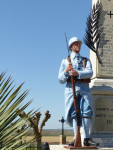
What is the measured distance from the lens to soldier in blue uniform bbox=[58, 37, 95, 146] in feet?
22.8

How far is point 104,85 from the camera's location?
7914mm

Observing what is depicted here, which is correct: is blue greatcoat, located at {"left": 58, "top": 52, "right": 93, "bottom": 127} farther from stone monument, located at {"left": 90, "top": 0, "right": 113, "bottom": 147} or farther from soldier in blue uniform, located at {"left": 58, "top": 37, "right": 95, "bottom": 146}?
stone monument, located at {"left": 90, "top": 0, "right": 113, "bottom": 147}

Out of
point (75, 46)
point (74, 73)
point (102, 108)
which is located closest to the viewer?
point (74, 73)

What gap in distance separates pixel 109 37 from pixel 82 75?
1.92m

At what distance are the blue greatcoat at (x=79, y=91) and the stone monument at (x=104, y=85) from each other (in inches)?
27.3

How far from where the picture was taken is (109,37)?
8414 mm

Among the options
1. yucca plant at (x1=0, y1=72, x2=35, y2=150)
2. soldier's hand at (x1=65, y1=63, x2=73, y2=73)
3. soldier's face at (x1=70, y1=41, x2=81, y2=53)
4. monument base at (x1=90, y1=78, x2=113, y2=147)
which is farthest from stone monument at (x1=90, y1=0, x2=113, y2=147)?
yucca plant at (x1=0, y1=72, x2=35, y2=150)

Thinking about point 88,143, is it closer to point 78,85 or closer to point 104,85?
point 78,85

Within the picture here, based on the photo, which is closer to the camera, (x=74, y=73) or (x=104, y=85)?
(x=74, y=73)

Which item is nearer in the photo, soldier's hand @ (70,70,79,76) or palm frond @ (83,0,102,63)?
soldier's hand @ (70,70,79,76)

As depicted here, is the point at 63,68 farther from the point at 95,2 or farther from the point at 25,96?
the point at 25,96

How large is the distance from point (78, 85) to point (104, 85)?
102 cm

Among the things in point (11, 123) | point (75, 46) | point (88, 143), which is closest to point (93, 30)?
point (75, 46)

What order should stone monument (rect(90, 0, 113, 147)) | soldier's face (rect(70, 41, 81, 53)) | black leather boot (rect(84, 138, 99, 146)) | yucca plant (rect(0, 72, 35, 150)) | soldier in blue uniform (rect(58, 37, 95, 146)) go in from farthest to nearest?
stone monument (rect(90, 0, 113, 147)) → soldier's face (rect(70, 41, 81, 53)) → soldier in blue uniform (rect(58, 37, 95, 146)) → black leather boot (rect(84, 138, 99, 146)) → yucca plant (rect(0, 72, 35, 150))
